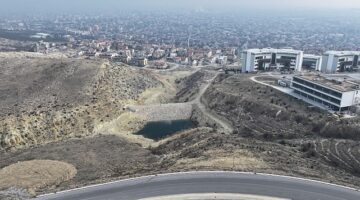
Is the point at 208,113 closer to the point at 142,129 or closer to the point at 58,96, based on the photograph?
the point at 142,129

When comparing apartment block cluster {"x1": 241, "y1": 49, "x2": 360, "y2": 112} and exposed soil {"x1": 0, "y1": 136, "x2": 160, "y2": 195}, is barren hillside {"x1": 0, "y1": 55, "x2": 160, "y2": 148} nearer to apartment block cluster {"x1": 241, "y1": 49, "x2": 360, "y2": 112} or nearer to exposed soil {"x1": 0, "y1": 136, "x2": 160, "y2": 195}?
exposed soil {"x1": 0, "y1": 136, "x2": 160, "y2": 195}

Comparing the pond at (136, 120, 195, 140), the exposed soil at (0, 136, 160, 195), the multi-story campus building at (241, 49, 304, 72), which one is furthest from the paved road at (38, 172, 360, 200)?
the multi-story campus building at (241, 49, 304, 72)

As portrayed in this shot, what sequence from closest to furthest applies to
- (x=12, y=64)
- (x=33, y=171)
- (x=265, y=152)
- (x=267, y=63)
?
(x=33, y=171), (x=265, y=152), (x=12, y=64), (x=267, y=63)

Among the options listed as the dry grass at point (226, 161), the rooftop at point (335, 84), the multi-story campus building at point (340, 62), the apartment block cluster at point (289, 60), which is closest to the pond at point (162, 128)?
the dry grass at point (226, 161)

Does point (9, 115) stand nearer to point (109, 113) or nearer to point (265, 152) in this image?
point (109, 113)

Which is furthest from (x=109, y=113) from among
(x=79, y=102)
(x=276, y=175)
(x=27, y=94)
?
(x=276, y=175)

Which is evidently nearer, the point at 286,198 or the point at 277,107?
the point at 286,198
